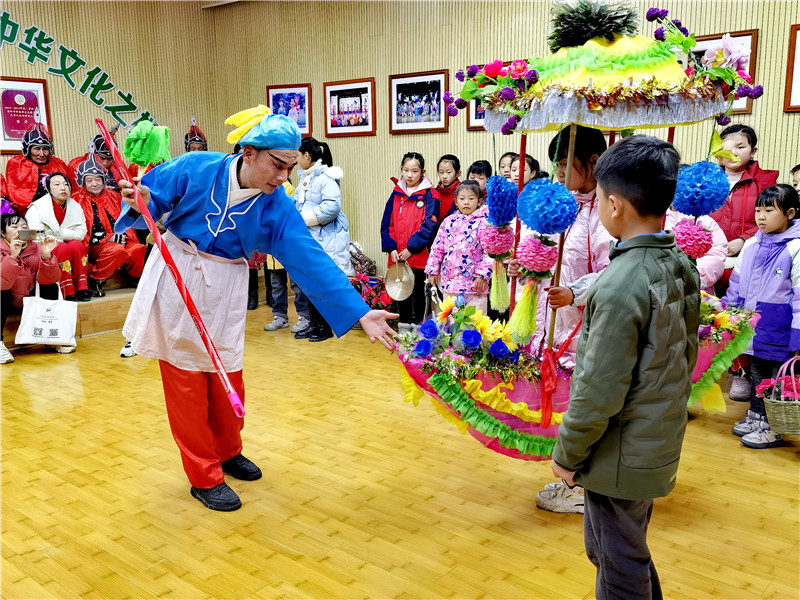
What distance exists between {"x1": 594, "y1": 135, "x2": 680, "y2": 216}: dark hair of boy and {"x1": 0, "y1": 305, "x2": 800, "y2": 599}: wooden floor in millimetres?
1320

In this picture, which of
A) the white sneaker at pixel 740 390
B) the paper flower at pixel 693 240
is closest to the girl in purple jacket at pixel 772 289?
the white sneaker at pixel 740 390

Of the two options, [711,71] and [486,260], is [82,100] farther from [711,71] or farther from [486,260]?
[711,71]

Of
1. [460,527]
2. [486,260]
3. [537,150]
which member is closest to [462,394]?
[460,527]

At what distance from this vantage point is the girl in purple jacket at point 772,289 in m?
3.53

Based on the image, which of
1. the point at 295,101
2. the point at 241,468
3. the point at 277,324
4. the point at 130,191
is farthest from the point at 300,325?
the point at 130,191

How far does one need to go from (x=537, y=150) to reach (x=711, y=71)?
3.36 m

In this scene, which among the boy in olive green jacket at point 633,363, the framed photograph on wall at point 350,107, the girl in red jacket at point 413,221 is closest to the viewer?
the boy in olive green jacket at point 633,363

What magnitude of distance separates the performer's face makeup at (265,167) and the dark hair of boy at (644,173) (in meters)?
1.33

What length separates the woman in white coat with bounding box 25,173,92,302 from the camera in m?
5.73

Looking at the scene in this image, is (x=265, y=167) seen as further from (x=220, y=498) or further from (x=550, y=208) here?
(x=220, y=498)

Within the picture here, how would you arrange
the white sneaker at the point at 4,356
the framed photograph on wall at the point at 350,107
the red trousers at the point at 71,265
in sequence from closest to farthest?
the white sneaker at the point at 4,356
the red trousers at the point at 71,265
the framed photograph on wall at the point at 350,107

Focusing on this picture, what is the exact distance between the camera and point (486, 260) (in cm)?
445

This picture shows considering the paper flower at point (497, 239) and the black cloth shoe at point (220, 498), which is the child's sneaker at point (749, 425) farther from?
the black cloth shoe at point (220, 498)

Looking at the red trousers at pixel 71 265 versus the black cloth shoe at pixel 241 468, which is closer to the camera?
the black cloth shoe at pixel 241 468
